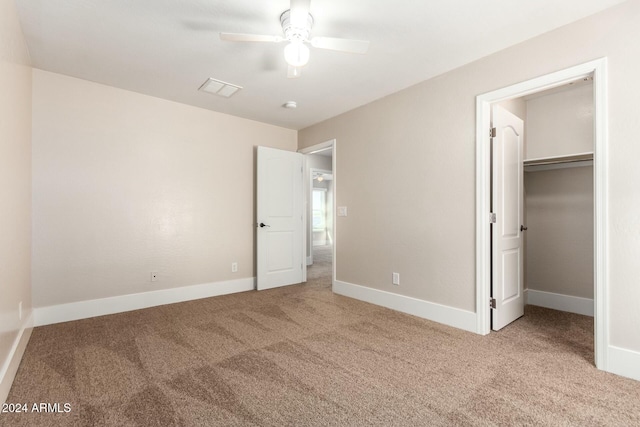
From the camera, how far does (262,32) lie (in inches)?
94.7

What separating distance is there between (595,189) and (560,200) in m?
1.70

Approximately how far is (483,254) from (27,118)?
171 inches

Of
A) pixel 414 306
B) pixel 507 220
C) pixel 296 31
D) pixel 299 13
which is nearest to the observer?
pixel 299 13

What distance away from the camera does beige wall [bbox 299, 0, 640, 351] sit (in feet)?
6.77

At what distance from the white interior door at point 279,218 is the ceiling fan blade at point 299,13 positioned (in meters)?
2.65

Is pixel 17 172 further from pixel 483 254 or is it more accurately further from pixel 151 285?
pixel 483 254

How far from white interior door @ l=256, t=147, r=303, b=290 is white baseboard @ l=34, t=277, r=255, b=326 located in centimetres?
40

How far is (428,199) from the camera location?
3.24 m

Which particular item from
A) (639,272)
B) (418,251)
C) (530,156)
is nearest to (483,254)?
(418,251)

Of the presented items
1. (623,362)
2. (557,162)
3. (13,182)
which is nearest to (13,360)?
(13,182)

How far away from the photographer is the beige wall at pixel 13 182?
183 cm

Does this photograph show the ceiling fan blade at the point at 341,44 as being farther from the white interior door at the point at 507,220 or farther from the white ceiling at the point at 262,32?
the white interior door at the point at 507,220

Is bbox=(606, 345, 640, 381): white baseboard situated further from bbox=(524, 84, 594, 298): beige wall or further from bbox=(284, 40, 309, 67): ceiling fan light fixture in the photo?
bbox=(284, 40, 309, 67): ceiling fan light fixture

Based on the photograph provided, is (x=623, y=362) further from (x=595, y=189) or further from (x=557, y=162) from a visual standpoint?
(x=557, y=162)
